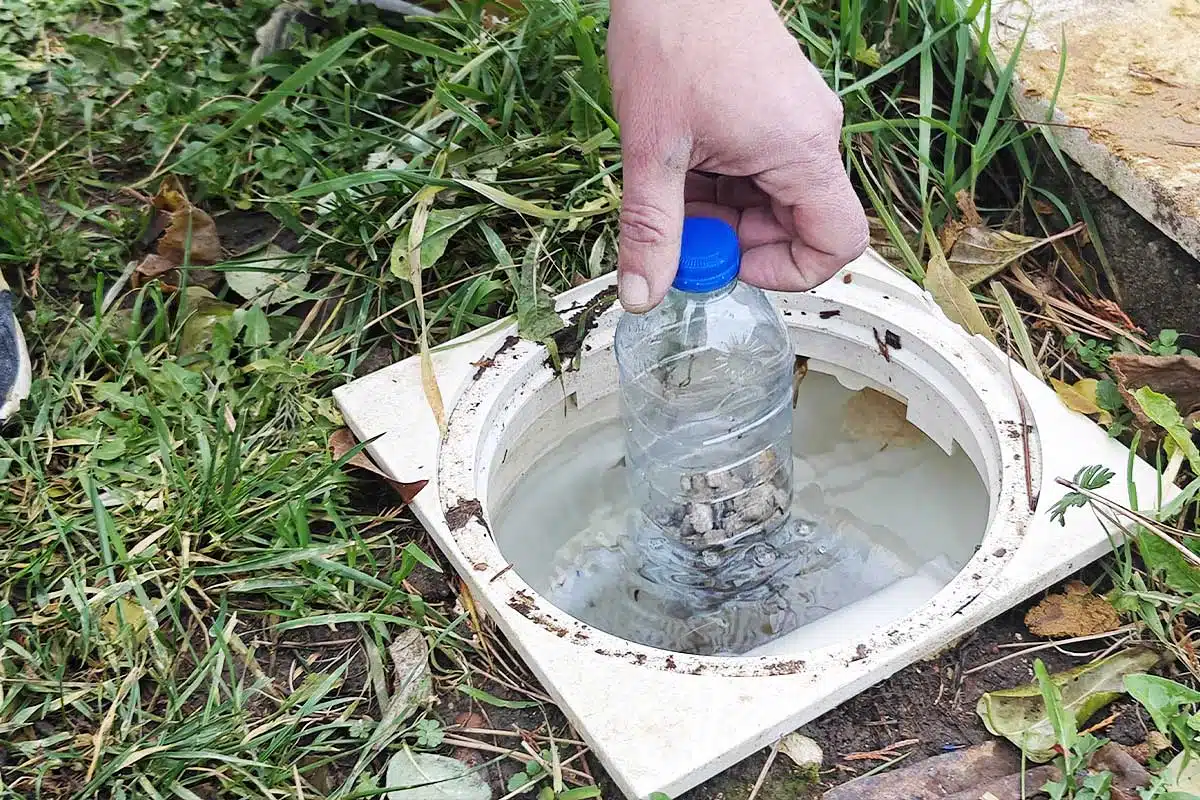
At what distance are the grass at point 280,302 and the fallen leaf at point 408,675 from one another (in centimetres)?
2

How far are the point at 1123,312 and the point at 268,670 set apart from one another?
1.44 meters

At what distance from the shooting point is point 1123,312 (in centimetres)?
185

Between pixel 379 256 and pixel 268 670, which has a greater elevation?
pixel 379 256

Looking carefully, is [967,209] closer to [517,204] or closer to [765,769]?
[517,204]

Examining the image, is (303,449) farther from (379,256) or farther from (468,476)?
(379,256)

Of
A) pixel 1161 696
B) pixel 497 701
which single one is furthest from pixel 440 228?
pixel 1161 696

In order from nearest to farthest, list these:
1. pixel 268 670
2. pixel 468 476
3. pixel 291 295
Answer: pixel 268 670, pixel 468 476, pixel 291 295

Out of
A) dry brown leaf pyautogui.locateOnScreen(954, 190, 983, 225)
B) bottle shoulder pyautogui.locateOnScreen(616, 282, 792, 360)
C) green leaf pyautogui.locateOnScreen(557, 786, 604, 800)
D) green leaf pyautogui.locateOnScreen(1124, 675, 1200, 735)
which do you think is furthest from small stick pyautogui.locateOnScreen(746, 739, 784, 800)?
dry brown leaf pyautogui.locateOnScreen(954, 190, 983, 225)

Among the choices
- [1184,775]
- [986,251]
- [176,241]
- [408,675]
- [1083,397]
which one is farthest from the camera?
[176,241]

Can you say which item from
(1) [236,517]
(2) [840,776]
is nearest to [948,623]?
(2) [840,776]

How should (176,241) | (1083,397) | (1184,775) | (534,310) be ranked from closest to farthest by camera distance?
(1184,775) → (1083,397) → (534,310) → (176,241)

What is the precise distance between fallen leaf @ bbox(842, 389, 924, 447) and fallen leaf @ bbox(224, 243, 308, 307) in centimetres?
102

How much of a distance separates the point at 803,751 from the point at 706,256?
1.97ft

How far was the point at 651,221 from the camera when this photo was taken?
1.32 meters
